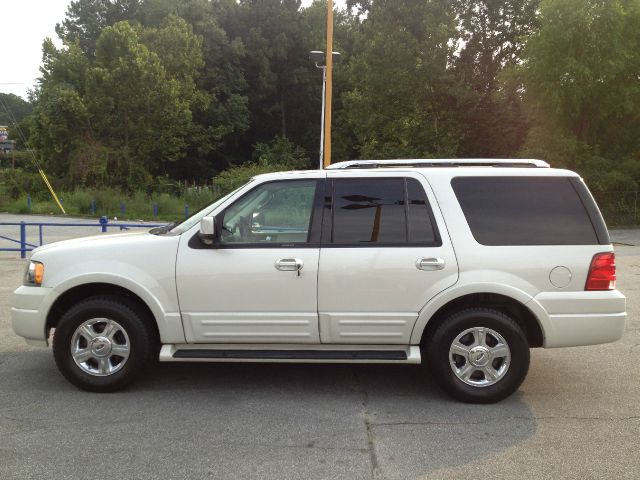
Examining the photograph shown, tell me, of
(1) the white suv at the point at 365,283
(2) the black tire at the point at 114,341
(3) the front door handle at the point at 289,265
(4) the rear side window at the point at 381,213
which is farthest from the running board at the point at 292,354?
(4) the rear side window at the point at 381,213

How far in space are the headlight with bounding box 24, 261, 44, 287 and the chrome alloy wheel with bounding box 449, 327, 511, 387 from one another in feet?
10.9

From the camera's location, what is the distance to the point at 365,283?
4719mm

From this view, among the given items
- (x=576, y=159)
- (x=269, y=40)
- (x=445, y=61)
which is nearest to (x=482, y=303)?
(x=576, y=159)

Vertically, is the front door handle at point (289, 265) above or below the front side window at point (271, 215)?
below

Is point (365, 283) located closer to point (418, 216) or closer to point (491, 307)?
point (418, 216)

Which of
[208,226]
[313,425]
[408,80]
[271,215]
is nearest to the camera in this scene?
[313,425]

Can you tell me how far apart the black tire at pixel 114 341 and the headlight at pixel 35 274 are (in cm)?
35

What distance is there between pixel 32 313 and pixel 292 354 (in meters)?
2.11

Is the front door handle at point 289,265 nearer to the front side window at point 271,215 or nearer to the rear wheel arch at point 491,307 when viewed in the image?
the front side window at point 271,215

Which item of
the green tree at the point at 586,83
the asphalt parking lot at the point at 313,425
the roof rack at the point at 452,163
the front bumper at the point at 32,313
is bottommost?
the asphalt parking lot at the point at 313,425

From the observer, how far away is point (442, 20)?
36.0 m

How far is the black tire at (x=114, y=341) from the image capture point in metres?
4.87

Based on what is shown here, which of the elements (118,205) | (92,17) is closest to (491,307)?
(118,205)

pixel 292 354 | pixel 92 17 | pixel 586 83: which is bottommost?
pixel 292 354
